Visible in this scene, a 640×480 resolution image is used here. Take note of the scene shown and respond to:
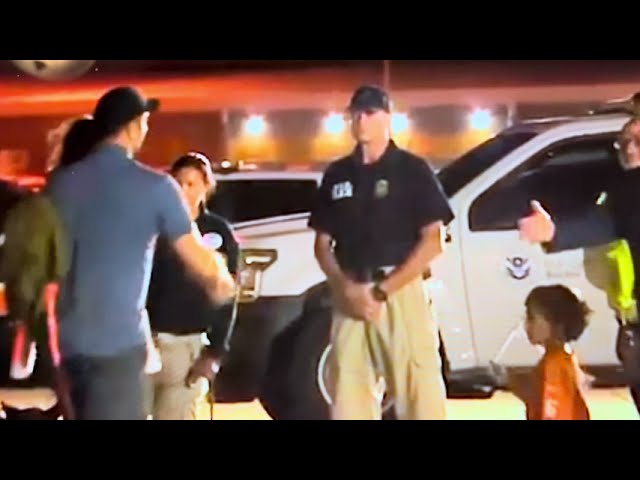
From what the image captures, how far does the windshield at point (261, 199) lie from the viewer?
3477 millimetres

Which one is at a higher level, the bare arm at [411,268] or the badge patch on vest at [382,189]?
the badge patch on vest at [382,189]

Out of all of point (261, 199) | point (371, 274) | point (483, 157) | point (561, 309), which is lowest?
point (561, 309)

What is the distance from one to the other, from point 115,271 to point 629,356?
5.05ft

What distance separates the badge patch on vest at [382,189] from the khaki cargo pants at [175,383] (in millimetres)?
688

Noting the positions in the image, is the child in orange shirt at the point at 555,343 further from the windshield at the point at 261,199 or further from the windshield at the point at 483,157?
the windshield at the point at 261,199

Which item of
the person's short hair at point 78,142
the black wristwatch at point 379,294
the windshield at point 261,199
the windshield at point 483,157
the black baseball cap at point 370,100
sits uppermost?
the black baseball cap at point 370,100

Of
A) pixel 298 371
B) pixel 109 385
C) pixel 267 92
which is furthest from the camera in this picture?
pixel 267 92

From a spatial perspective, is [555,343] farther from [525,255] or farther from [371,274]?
[371,274]

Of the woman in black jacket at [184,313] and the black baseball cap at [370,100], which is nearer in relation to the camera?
the woman in black jacket at [184,313]

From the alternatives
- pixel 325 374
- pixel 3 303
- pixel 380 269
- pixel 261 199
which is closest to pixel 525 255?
pixel 380 269

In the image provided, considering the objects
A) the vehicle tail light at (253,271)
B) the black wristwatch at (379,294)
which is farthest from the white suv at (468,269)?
the black wristwatch at (379,294)

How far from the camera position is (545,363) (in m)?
3.40

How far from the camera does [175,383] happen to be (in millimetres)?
3416
